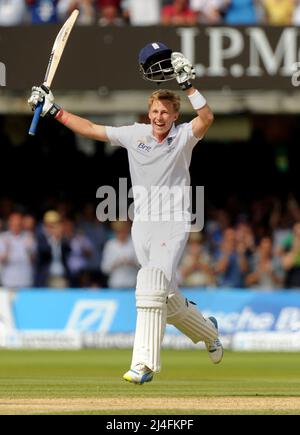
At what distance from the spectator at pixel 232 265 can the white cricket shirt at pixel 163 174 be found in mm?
7691

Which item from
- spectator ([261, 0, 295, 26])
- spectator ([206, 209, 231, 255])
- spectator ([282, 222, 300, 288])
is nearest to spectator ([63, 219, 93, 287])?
spectator ([206, 209, 231, 255])

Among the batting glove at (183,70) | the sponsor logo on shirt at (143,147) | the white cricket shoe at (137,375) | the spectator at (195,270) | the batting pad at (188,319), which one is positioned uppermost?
the batting glove at (183,70)

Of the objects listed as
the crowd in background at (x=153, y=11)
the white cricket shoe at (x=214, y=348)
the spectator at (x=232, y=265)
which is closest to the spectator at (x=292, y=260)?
the spectator at (x=232, y=265)

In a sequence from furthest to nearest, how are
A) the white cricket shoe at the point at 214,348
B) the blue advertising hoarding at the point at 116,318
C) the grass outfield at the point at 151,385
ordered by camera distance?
the blue advertising hoarding at the point at 116,318 → the white cricket shoe at the point at 214,348 → the grass outfield at the point at 151,385

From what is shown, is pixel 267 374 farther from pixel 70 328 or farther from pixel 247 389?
pixel 70 328

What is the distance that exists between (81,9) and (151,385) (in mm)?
8050

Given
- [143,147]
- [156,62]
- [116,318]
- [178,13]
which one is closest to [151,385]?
[143,147]

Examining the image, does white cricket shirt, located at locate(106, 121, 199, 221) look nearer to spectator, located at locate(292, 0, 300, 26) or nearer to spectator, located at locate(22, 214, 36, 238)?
spectator, located at locate(22, 214, 36, 238)

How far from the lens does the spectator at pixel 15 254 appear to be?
52.4ft

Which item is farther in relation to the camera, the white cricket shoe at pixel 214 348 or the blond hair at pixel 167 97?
the white cricket shoe at pixel 214 348

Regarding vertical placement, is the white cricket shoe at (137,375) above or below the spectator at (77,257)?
below

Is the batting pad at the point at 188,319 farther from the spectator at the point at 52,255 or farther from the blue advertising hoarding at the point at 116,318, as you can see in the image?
the spectator at the point at 52,255

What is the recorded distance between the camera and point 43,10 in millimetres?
16297

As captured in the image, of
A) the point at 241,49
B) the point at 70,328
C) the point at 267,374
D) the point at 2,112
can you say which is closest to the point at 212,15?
the point at 241,49
